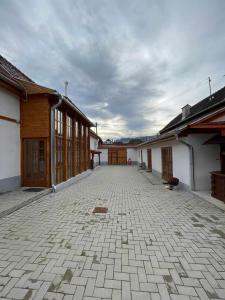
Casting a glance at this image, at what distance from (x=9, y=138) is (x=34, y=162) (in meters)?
1.53

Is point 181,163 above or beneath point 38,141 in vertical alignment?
beneath

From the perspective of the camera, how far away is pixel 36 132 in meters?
8.15

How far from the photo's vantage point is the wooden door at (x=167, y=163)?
1026 centimetres

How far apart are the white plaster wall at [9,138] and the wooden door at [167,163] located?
757cm

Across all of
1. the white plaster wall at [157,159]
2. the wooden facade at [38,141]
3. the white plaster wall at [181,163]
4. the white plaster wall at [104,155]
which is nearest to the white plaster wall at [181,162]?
the white plaster wall at [181,163]

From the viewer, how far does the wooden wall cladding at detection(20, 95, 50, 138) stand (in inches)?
317

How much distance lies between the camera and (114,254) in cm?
316

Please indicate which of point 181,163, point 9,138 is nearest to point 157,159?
point 181,163

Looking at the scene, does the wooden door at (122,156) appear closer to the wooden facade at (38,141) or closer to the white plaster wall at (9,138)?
the wooden facade at (38,141)

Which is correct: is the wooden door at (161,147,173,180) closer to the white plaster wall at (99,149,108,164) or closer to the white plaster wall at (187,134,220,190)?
the white plaster wall at (187,134,220,190)

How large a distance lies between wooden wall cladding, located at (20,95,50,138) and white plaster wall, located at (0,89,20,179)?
24cm

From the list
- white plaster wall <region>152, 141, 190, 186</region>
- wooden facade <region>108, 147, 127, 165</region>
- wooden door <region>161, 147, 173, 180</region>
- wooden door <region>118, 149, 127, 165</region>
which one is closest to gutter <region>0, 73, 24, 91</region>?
white plaster wall <region>152, 141, 190, 186</region>

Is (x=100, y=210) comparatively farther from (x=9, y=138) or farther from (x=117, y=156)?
(x=117, y=156)

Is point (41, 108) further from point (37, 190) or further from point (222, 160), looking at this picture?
point (222, 160)
